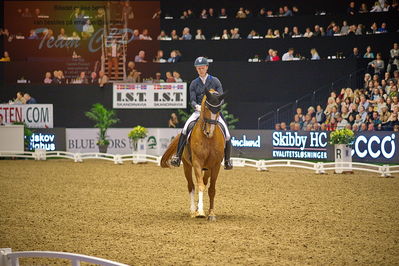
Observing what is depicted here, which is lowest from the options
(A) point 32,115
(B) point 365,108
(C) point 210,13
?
(B) point 365,108

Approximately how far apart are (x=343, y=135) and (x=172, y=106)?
30.3 ft

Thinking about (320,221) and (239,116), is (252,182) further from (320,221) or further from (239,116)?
(239,116)

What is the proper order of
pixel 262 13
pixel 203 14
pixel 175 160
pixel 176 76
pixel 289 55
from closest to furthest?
pixel 175 160
pixel 289 55
pixel 176 76
pixel 262 13
pixel 203 14

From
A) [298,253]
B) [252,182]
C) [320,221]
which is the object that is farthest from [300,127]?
[298,253]

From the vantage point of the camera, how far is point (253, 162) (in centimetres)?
2202

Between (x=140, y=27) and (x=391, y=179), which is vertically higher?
(x=140, y=27)

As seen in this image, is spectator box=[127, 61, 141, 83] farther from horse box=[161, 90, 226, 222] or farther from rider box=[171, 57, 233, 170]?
horse box=[161, 90, 226, 222]

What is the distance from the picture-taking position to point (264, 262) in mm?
6801

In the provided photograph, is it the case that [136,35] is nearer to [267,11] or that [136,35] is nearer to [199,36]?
[199,36]

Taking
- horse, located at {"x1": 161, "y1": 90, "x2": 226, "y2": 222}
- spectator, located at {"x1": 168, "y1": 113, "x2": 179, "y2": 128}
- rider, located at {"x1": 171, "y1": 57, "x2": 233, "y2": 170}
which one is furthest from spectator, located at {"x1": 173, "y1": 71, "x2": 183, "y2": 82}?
horse, located at {"x1": 161, "y1": 90, "x2": 226, "y2": 222}

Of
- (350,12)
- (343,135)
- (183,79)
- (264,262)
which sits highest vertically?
(350,12)

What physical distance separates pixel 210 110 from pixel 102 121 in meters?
16.1

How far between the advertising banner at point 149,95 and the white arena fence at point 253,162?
290 centimetres

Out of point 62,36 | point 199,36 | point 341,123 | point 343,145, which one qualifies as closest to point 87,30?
point 62,36
